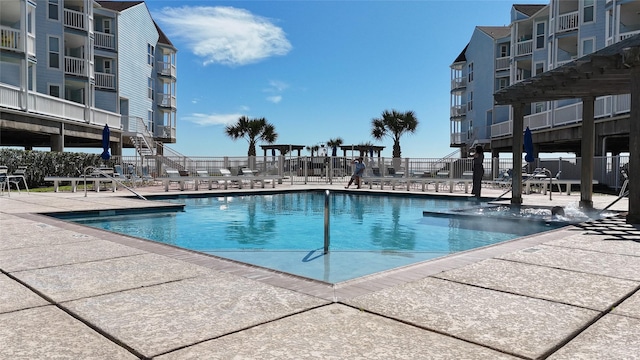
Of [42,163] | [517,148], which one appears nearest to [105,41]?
[42,163]

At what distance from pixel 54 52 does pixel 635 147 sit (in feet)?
95.0

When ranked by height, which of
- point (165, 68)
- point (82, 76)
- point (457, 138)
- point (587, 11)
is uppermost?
point (587, 11)

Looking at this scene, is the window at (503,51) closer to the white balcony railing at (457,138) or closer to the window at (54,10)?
the white balcony railing at (457,138)

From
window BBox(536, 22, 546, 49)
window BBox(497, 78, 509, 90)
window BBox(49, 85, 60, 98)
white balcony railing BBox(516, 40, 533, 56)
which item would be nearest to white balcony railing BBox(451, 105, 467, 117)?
window BBox(497, 78, 509, 90)

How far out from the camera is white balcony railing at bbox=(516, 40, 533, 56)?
1232 inches

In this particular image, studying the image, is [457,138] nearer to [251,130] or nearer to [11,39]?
[251,130]

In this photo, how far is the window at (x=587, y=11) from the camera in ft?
80.5

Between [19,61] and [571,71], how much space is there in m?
23.1

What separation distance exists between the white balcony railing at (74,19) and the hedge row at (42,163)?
10.3 metres

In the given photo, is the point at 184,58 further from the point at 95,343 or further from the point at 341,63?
the point at 95,343

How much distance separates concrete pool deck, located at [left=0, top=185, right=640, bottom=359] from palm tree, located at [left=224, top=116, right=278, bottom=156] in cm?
4331

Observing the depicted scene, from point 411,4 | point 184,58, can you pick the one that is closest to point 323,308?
point 411,4

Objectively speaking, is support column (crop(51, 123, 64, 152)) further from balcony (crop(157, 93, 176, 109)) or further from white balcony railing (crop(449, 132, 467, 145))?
white balcony railing (crop(449, 132, 467, 145))

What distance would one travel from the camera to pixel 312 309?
9.50 feet
